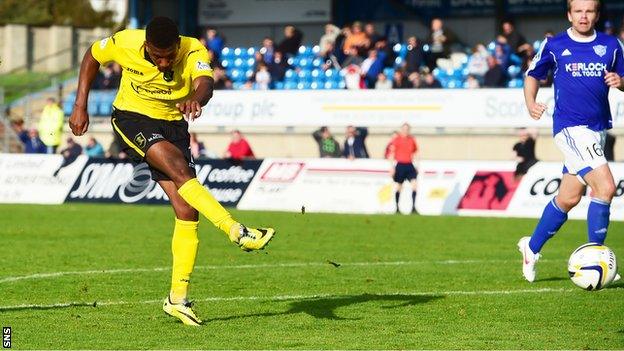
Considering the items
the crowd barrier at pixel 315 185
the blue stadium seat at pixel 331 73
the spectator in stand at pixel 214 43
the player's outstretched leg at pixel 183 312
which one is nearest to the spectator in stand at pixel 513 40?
the blue stadium seat at pixel 331 73

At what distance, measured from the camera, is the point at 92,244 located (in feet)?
55.2

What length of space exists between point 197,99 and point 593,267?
3083 mm

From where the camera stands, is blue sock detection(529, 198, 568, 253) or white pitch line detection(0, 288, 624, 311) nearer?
white pitch line detection(0, 288, 624, 311)

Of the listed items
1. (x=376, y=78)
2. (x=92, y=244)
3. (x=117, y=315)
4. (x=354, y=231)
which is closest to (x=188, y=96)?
(x=117, y=315)

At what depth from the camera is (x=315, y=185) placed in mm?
26016

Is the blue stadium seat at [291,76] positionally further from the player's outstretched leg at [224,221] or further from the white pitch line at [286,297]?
the player's outstretched leg at [224,221]

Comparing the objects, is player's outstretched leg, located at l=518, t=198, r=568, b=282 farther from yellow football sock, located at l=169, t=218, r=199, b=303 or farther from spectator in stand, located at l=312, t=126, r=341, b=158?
spectator in stand, located at l=312, t=126, r=341, b=158

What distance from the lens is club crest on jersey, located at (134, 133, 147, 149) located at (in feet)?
30.7

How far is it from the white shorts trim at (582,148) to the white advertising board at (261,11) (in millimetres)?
28030

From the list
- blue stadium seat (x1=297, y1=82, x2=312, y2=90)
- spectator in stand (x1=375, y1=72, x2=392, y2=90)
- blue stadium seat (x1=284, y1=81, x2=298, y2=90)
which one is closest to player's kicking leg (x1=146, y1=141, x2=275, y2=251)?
spectator in stand (x1=375, y1=72, x2=392, y2=90)

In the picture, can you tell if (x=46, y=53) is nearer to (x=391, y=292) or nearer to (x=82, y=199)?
(x=82, y=199)

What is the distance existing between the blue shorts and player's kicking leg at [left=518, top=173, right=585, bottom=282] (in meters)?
13.3

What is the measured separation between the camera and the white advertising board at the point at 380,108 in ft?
93.7

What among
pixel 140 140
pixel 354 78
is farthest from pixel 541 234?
pixel 354 78
